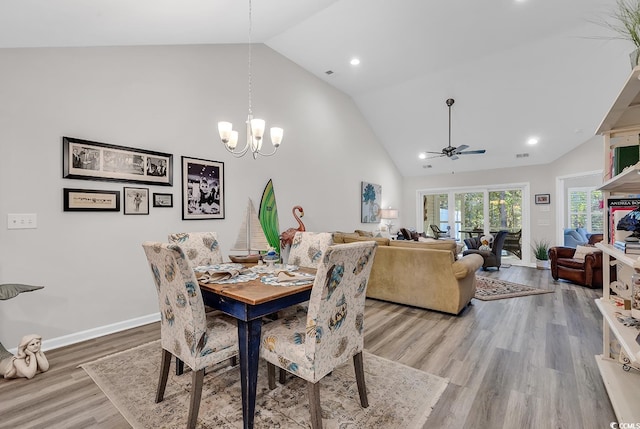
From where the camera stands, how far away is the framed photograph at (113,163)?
2.62 m

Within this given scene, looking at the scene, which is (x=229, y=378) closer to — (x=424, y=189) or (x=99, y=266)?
(x=99, y=266)

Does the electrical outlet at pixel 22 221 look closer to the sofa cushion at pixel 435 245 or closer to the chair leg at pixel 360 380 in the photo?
the chair leg at pixel 360 380

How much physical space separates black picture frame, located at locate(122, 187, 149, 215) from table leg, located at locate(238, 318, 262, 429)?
2.16 m

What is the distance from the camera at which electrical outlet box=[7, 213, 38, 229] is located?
234 centimetres

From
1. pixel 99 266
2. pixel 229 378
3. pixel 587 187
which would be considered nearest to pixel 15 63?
pixel 99 266

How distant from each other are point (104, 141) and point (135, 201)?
63 centimetres

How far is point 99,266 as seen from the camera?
9.18 feet

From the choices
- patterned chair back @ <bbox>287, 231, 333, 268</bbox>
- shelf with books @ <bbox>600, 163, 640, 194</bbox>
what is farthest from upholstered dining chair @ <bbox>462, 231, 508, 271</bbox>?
patterned chair back @ <bbox>287, 231, 333, 268</bbox>

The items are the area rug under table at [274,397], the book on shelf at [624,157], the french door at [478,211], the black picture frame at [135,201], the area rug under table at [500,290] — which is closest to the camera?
the area rug under table at [274,397]

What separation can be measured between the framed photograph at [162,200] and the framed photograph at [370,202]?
13.5 ft

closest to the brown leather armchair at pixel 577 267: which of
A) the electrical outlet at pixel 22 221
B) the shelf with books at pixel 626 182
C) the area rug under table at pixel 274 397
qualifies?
the shelf with books at pixel 626 182

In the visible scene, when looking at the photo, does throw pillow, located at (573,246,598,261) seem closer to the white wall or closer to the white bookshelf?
the white bookshelf

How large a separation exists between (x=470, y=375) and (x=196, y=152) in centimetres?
352

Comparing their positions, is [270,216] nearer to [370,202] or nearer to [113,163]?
[113,163]
